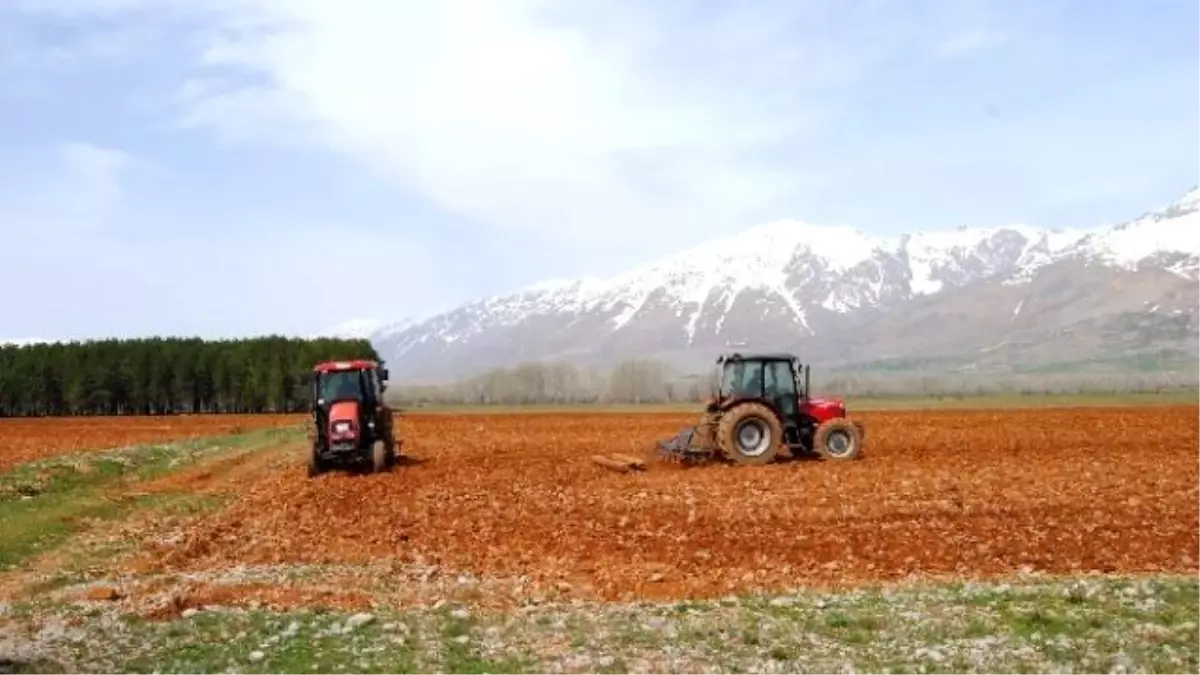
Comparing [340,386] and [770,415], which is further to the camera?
[340,386]

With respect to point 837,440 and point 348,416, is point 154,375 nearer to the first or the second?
point 348,416

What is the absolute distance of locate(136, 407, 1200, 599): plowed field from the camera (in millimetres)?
18594

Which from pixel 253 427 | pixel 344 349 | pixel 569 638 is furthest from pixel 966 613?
pixel 344 349

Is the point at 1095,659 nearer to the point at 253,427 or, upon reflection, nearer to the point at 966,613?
the point at 966,613

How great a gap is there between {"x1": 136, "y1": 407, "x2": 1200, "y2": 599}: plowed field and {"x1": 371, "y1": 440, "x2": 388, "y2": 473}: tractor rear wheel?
676mm

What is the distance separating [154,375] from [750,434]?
331 feet

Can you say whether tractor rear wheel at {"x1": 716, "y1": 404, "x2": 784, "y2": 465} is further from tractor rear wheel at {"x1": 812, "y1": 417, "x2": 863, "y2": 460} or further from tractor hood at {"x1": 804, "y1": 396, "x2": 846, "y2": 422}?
tractor hood at {"x1": 804, "y1": 396, "x2": 846, "y2": 422}

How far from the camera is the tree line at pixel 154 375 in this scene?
122312 millimetres

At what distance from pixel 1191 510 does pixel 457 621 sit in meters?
15.4

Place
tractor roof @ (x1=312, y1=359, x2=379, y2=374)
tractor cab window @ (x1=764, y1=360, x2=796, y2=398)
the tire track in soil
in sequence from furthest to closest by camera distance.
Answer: tractor roof @ (x1=312, y1=359, x2=379, y2=374) < tractor cab window @ (x1=764, y1=360, x2=796, y2=398) < the tire track in soil

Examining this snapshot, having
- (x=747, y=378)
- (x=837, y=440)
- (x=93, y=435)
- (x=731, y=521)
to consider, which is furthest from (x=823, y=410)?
(x=93, y=435)

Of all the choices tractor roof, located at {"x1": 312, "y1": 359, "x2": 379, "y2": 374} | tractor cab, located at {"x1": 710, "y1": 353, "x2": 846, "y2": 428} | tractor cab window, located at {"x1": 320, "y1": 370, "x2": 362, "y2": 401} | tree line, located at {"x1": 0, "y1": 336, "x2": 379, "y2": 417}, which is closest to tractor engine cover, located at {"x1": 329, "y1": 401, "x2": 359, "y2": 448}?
tractor cab window, located at {"x1": 320, "y1": 370, "x2": 362, "y2": 401}

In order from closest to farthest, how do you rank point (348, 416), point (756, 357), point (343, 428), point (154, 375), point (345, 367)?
point (756, 357) → point (343, 428) → point (348, 416) → point (345, 367) → point (154, 375)

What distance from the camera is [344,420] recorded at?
35.9m
